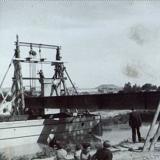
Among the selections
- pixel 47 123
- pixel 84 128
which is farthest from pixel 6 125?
pixel 84 128

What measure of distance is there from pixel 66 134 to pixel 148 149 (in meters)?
8.62

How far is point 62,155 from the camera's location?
1260 centimetres

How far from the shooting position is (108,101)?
51.4ft

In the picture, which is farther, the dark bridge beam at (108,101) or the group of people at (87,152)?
the dark bridge beam at (108,101)

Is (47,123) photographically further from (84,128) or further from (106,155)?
(106,155)

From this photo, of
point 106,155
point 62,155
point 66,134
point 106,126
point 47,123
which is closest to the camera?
point 106,155

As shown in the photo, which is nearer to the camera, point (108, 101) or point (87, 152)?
point (87, 152)

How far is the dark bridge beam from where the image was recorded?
14248mm

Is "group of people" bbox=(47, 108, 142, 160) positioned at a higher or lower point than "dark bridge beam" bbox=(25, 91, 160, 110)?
lower

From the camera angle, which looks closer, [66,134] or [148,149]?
[148,149]

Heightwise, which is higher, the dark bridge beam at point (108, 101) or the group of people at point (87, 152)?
the dark bridge beam at point (108, 101)

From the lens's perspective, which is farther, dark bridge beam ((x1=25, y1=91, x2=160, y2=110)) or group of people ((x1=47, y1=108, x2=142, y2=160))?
dark bridge beam ((x1=25, y1=91, x2=160, y2=110))

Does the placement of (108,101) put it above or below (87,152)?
above

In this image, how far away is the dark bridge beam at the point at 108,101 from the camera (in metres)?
14.2
